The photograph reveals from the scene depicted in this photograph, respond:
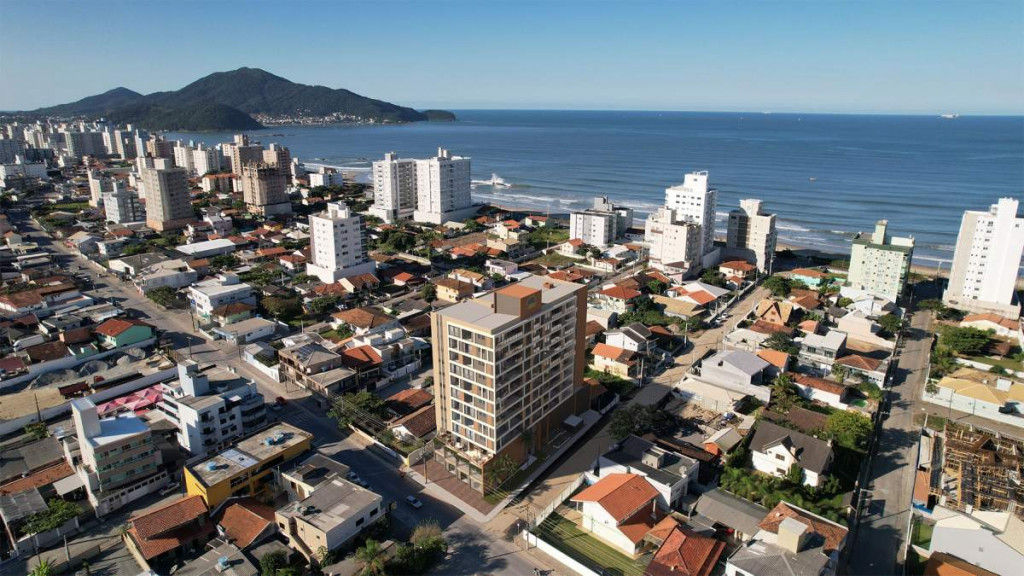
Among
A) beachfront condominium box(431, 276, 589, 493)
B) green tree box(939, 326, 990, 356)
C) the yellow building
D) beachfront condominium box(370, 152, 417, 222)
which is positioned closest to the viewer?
the yellow building

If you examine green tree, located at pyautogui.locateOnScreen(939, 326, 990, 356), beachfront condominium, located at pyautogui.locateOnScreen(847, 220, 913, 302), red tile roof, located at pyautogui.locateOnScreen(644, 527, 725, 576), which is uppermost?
beachfront condominium, located at pyautogui.locateOnScreen(847, 220, 913, 302)

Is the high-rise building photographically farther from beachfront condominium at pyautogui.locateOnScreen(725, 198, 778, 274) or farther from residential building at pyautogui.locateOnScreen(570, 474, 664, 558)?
residential building at pyautogui.locateOnScreen(570, 474, 664, 558)

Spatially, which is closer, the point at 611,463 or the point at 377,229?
the point at 611,463

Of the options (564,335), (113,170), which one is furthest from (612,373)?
(113,170)

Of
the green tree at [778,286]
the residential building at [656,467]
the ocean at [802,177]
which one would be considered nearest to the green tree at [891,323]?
the green tree at [778,286]

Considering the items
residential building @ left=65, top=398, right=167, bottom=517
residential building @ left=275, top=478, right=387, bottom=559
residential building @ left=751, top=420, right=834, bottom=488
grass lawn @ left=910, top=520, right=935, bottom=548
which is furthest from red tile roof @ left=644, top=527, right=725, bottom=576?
residential building @ left=65, top=398, right=167, bottom=517

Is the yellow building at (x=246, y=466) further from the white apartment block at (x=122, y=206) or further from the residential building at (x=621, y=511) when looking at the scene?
the white apartment block at (x=122, y=206)

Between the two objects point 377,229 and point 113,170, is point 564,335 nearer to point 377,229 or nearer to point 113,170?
point 377,229
